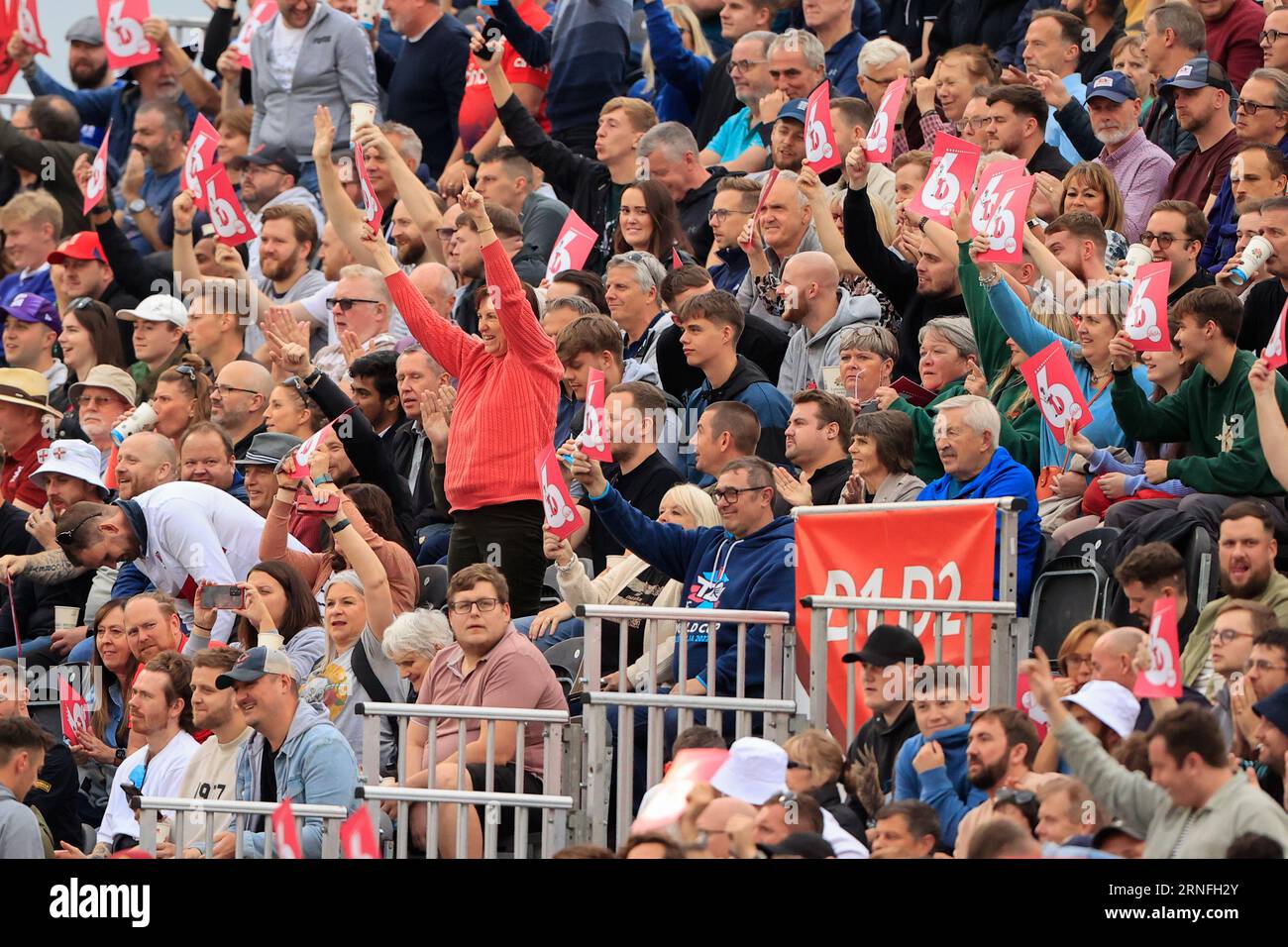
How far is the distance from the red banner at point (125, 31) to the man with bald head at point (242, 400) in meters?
4.82

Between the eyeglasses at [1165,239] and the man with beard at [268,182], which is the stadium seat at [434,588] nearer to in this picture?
the eyeglasses at [1165,239]

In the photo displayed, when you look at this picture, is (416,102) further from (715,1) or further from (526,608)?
(526,608)

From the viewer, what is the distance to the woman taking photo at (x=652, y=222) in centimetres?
1337

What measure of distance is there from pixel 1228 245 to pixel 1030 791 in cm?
478

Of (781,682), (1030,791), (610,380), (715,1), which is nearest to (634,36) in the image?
(715,1)

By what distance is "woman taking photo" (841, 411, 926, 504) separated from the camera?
1031 cm

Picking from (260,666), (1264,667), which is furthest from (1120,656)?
(260,666)

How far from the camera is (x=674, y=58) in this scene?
53.9 ft

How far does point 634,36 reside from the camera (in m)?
17.9

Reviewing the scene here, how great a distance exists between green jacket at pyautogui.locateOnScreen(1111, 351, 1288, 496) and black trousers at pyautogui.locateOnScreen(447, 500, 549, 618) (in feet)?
8.64

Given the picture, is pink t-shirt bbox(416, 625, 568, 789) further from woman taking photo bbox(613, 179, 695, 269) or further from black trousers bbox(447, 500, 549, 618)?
woman taking photo bbox(613, 179, 695, 269)

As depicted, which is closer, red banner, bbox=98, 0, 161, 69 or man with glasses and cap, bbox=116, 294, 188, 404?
man with glasses and cap, bbox=116, 294, 188, 404

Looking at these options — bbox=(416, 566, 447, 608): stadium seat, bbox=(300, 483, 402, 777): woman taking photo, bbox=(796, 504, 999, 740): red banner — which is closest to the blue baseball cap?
bbox=(416, 566, 447, 608): stadium seat
